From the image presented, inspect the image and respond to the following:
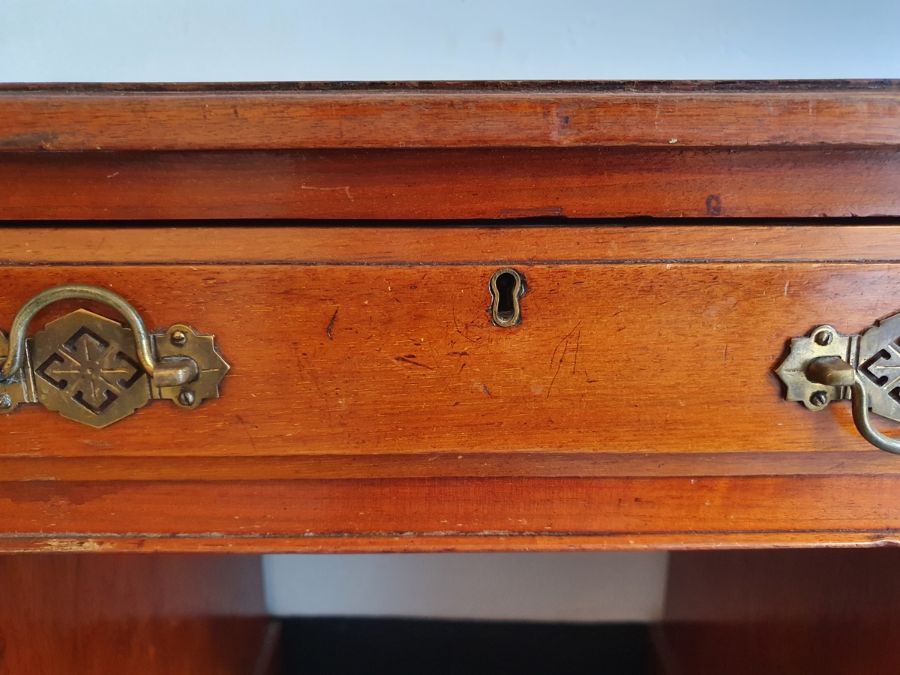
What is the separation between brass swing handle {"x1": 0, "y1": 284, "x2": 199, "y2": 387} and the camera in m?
0.32

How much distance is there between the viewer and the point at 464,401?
36 cm

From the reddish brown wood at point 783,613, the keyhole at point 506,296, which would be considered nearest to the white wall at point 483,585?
the reddish brown wood at point 783,613

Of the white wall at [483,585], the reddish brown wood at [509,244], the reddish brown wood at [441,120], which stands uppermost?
the reddish brown wood at [441,120]

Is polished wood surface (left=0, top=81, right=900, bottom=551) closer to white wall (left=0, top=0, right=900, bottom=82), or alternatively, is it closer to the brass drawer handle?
the brass drawer handle

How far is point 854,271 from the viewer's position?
1.12 feet

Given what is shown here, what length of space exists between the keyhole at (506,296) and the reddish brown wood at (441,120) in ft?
0.24

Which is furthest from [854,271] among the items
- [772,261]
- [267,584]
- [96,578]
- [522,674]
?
[267,584]

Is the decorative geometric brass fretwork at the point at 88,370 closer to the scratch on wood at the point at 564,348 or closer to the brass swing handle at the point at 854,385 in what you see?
the scratch on wood at the point at 564,348

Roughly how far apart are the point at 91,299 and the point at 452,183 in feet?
0.69

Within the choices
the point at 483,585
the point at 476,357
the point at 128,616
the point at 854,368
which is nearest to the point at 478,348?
the point at 476,357

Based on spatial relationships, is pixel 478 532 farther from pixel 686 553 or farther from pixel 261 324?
pixel 686 553

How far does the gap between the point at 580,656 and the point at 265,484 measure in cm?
79

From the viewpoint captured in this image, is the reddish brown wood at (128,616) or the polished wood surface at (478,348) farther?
the reddish brown wood at (128,616)

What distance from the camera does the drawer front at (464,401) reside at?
34 cm
